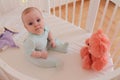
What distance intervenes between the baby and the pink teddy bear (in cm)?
13

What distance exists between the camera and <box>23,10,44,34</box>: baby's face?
0.98 meters

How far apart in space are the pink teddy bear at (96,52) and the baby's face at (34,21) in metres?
0.24

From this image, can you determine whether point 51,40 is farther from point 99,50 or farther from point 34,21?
point 99,50

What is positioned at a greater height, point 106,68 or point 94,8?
point 94,8

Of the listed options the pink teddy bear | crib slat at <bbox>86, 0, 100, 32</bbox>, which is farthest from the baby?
crib slat at <bbox>86, 0, 100, 32</bbox>

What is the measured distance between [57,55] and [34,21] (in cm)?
21

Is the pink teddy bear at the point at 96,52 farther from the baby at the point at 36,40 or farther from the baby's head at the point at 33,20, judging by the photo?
the baby's head at the point at 33,20

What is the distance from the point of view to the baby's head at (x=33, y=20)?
0.98m

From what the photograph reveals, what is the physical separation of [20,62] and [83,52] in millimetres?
305

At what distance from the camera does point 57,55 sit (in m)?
1.09

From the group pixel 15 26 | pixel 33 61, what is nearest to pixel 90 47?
pixel 33 61

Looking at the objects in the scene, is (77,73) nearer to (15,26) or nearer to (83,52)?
(83,52)

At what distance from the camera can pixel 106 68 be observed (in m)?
1.03

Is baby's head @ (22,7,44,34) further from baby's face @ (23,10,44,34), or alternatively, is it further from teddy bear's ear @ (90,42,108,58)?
teddy bear's ear @ (90,42,108,58)
